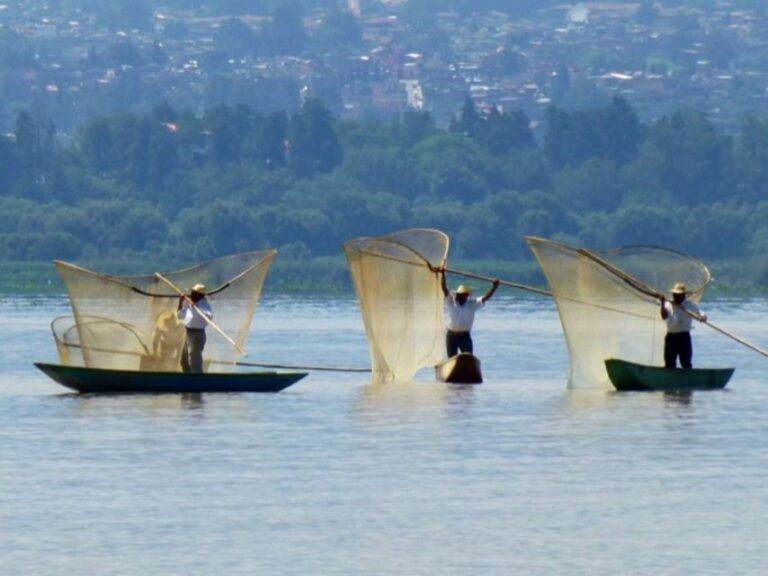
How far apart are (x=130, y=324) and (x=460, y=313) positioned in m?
5.06

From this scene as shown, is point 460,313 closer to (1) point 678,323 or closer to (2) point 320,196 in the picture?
(1) point 678,323

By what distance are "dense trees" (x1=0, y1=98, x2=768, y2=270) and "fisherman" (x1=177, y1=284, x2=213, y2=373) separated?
317 ft

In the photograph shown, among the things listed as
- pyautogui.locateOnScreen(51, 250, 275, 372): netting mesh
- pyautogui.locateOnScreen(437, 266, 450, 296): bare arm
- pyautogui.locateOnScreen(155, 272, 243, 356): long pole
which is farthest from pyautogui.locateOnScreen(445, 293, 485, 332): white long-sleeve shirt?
pyautogui.locateOnScreen(155, 272, 243, 356): long pole

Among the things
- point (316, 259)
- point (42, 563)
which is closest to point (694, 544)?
point (42, 563)

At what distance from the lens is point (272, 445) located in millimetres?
37562

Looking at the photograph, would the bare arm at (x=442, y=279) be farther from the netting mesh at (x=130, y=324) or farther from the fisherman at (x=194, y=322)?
the fisherman at (x=194, y=322)

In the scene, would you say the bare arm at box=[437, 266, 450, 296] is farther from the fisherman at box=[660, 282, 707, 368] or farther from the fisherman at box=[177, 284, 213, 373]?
the fisherman at box=[177, 284, 213, 373]

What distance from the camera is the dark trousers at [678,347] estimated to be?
146 feet

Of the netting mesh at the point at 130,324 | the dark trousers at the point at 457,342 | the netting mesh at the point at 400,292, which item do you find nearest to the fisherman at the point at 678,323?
the dark trousers at the point at 457,342

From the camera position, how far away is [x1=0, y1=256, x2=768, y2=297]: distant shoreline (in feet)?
406

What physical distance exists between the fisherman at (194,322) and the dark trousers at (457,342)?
4.12 meters

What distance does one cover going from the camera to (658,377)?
147 ft

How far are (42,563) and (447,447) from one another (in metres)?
10.3

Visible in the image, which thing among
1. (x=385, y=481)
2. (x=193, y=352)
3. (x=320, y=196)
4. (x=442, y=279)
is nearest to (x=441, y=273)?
(x=442, y=279)
